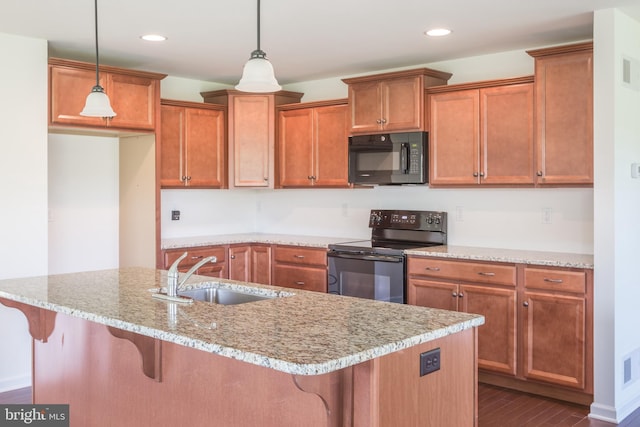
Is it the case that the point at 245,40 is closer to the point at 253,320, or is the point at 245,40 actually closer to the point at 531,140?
the point at 531,140

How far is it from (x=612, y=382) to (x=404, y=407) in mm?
2245

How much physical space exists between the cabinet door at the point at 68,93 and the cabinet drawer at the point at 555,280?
3.11m

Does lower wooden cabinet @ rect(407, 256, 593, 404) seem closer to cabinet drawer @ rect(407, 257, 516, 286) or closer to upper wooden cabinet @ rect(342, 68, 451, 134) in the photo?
cabinet drawer @ rect(407, 257, 516, 286)

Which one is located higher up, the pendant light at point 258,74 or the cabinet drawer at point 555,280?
the pendant light at point 258,74

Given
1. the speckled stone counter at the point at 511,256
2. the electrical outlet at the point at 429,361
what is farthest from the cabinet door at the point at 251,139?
the electrical outlet at the point at 429,361

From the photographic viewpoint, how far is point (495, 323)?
4.20 m

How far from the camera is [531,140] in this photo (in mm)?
4258

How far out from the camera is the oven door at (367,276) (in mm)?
4645

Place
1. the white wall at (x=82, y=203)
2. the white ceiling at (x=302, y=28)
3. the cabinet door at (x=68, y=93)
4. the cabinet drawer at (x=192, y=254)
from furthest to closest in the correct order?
the cabinet drawer at (x=192, y=254) < the white wall at (x=82, y=203) < the cabinet door at (x=68, y=93) < the white ceiling at (x=302, y=28)

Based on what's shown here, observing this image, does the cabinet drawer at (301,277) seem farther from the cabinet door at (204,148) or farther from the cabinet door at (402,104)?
the cabinet door at (402,104)

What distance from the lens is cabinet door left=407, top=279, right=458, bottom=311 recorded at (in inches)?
172

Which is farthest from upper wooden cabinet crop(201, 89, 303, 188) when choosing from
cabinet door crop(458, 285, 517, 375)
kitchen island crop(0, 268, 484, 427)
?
kitchen island crop(0, 268, 484, 427)

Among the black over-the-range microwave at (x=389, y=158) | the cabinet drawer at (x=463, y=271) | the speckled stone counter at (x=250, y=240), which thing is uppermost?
the black over-the-range microwave at (x=389, y=158)

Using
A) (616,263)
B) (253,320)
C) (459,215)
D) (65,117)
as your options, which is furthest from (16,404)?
(616,263)
